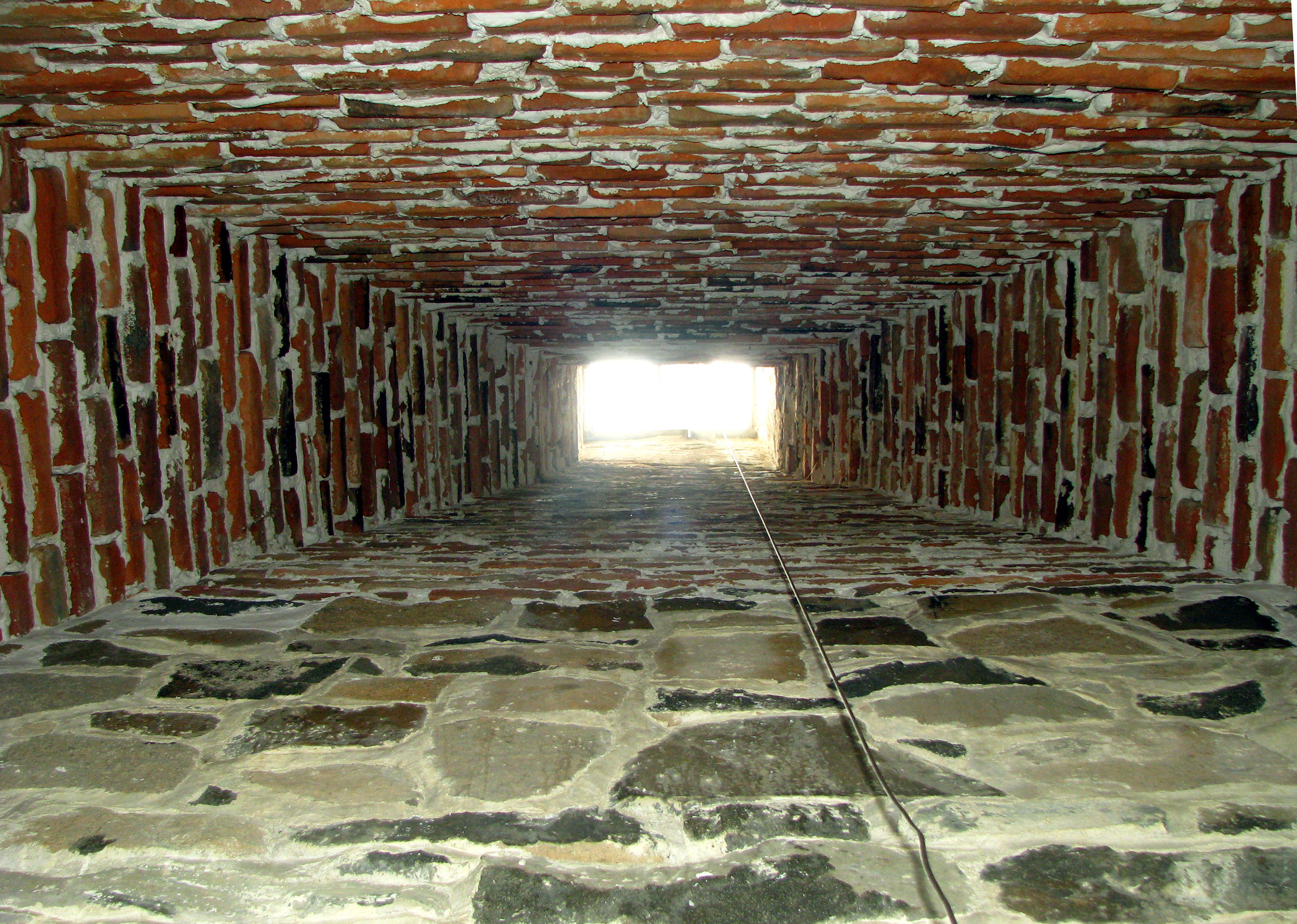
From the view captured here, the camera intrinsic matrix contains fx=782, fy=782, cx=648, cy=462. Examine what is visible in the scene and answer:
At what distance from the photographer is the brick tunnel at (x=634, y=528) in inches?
48.7

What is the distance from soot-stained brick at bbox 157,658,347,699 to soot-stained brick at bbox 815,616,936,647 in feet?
4.30

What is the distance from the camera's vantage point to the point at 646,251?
368cm

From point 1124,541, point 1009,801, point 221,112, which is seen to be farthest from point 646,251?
point 1009,801

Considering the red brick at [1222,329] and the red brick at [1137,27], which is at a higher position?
the red brick at [1137,27]

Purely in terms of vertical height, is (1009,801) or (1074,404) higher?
(1074,404)

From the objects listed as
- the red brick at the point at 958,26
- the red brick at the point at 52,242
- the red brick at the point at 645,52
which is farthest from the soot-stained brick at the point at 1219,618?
the red brick at the point at 52,242

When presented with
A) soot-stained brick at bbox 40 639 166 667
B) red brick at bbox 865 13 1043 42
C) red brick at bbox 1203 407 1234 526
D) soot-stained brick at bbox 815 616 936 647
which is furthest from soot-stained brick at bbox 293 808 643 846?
red brick at bbox 1203 407 1234 526

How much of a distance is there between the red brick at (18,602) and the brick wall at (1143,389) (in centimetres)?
394

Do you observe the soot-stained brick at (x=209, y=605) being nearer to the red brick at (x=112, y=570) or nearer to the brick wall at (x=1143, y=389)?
the red brick at (x=112, y=570)

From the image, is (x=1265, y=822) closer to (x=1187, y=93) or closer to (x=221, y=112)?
(x=1187, y=93)

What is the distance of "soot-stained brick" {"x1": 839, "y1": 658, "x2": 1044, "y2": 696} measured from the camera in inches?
72.5

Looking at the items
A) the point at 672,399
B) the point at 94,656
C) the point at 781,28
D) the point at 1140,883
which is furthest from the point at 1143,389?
the point at 672,399

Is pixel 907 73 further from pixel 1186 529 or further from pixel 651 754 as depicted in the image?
pixel 1186 529

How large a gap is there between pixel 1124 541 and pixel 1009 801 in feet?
8.20
